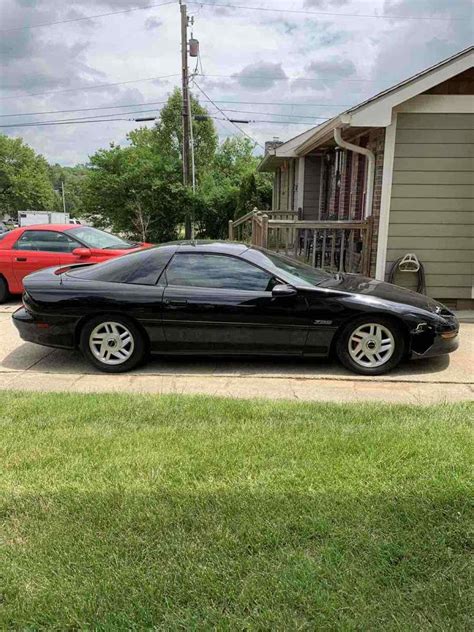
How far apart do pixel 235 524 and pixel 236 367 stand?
306cm

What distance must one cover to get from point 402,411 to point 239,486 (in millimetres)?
1738

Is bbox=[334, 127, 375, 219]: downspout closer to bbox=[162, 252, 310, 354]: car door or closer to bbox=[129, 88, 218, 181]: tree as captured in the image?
bbox=[162, 252, 310, 354]: car door

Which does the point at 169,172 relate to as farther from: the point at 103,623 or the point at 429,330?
the point at 103,623

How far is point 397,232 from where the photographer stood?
25.7 ft

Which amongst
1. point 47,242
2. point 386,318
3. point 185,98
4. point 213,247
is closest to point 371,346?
point 386,318

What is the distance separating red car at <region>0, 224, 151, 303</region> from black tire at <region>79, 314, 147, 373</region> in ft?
10.9

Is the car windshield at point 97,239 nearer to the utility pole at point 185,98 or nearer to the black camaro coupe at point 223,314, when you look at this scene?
the black camaro coupe at point 223,314

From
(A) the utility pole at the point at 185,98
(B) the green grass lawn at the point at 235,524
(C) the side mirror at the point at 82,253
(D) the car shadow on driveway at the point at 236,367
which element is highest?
(A) the utility pole at the point at 185,98

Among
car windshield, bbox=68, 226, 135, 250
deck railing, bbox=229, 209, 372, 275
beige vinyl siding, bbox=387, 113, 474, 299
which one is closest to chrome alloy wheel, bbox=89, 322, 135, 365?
car windshield, bbox=68, 226, 135, 250

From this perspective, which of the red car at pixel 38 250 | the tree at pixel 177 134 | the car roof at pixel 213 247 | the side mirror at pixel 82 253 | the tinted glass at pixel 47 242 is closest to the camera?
the car roof at pixel 213 247

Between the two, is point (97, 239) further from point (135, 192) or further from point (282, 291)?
point (135, 192)

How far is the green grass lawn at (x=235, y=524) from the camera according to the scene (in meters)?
1.93

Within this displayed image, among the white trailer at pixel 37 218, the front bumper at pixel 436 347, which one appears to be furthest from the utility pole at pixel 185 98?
the white trailer at pixel 37 218

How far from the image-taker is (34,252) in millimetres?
8539
